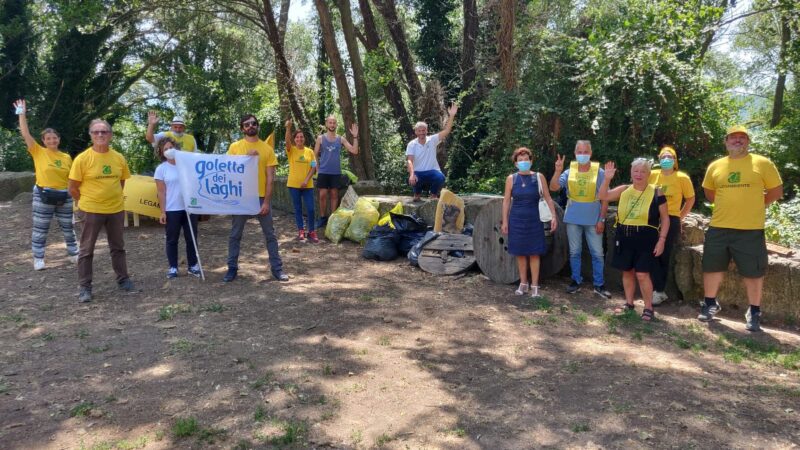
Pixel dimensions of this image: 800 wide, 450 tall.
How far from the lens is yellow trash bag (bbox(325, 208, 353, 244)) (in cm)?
927

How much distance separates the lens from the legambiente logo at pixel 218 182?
711 cm

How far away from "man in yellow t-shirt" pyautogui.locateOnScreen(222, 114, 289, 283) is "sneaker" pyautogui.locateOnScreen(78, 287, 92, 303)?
4.54 ft

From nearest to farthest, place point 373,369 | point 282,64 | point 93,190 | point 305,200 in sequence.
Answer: point 373,369, point 93,190, point 305,200, point 282,64

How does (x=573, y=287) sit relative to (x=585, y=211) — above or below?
below

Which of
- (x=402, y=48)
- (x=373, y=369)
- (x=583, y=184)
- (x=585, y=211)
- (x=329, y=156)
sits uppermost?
(x=402, y=48)

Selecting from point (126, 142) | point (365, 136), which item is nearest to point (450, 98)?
point (365, 136)

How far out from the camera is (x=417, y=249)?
7.90m

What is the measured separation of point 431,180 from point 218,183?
10.1ft

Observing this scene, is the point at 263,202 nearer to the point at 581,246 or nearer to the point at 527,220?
the point at 527,220

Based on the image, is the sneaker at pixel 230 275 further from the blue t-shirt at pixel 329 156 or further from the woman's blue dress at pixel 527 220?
the woman's blue dress at pixel 527 220

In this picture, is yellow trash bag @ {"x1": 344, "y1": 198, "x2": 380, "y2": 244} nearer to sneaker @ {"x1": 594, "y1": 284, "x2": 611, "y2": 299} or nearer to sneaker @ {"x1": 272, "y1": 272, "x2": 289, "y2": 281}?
sneaker @ {"x1": 272, "y1": 272, "x2": 289, "y2": 281}

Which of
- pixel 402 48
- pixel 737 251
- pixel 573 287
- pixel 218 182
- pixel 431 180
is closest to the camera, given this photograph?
pixel 737 251

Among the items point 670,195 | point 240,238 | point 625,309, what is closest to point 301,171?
point 240,238

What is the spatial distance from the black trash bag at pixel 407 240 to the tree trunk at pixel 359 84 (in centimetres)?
365
